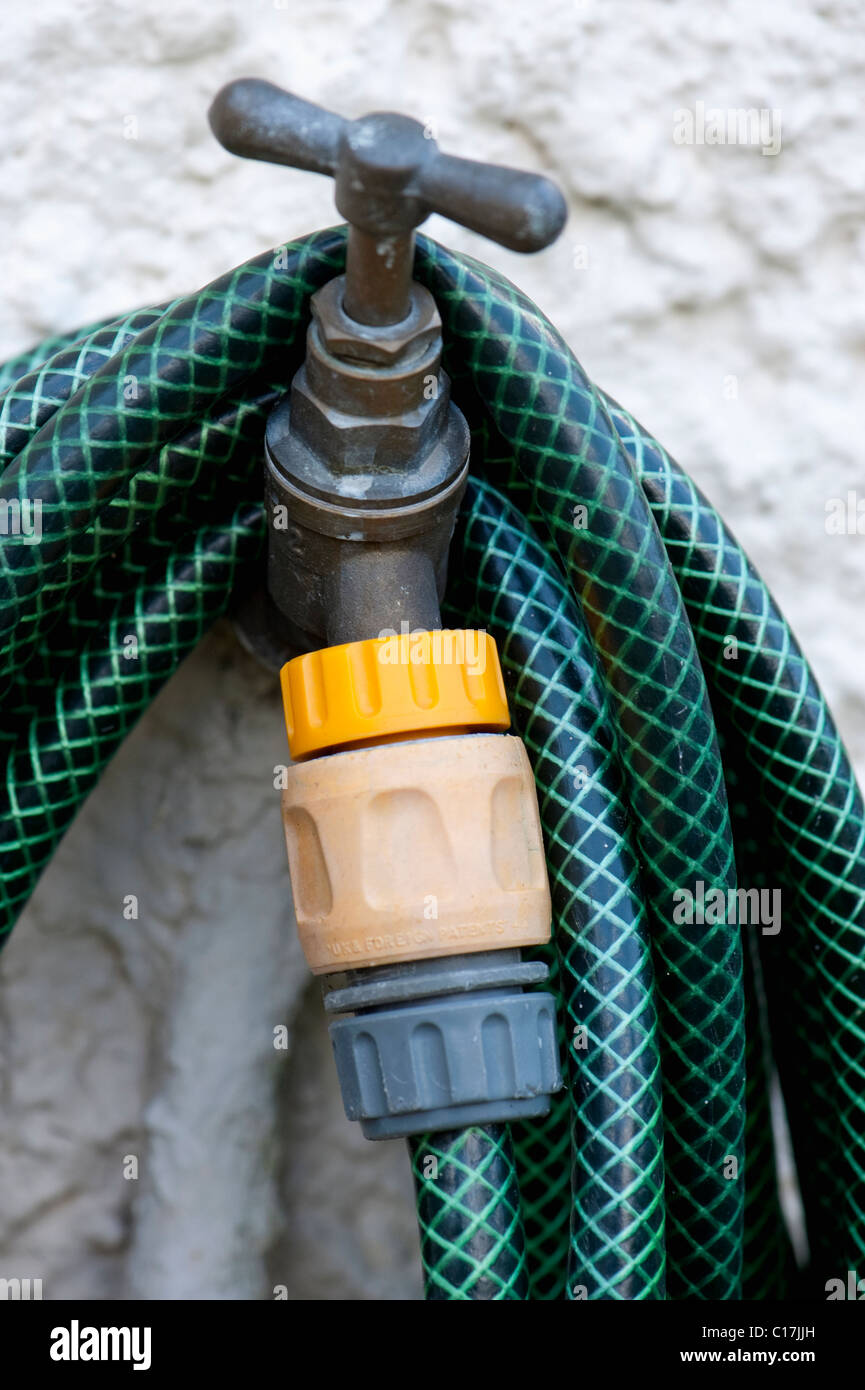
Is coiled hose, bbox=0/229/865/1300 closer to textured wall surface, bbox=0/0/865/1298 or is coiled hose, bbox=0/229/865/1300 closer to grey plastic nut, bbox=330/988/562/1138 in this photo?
grey plastic nut, bbox=330/988/562/1138

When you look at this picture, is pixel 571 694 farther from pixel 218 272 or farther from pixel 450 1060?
pixel 218 272

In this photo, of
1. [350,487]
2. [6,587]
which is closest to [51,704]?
[6,587]

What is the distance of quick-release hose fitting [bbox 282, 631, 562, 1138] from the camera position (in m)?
0.52

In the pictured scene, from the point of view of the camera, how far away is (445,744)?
531 millimetres

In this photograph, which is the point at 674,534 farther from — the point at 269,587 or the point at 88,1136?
the point at 88,1136

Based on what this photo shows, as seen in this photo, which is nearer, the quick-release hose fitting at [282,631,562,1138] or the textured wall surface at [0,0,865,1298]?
the quick-release hose fitting at [282,631,562,1138]

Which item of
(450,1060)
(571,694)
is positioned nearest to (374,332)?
(571,694)

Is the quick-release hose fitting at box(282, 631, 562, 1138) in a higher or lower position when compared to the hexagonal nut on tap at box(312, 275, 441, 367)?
lower

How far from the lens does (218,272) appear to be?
29.0 inches

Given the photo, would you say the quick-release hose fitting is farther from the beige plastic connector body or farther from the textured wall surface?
the textured wall surface

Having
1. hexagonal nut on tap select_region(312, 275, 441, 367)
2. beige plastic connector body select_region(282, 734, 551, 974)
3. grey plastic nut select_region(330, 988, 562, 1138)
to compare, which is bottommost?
grey plastic nut select_region(330, 988, 562, 1138)

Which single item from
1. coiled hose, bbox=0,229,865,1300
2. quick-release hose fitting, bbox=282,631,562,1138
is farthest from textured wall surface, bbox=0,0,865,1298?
quick-release hose fitting, bbox=282,631,562,1138

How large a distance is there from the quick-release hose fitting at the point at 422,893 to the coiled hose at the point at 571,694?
4 cm

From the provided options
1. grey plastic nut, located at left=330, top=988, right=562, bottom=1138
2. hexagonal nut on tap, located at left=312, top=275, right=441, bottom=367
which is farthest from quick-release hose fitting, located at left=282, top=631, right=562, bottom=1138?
hexagonal nut on tap, located at left=312, top=275, right=441, bottom=367
